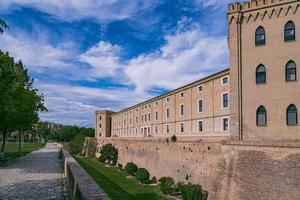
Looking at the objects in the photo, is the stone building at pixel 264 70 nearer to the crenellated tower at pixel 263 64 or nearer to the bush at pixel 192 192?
the crenellated tower at pixel 263 64

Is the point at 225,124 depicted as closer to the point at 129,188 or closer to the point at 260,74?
the point at 129,188

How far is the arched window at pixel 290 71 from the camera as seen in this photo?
20219 millimetres

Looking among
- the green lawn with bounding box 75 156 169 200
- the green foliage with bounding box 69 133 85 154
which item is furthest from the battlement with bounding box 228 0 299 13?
the green foliage with bounding box 69 133 85 154

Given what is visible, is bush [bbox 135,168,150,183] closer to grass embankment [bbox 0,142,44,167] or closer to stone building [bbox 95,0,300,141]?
grass embankment [bbox 0,142,44,167]

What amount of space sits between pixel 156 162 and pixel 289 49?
16327mm

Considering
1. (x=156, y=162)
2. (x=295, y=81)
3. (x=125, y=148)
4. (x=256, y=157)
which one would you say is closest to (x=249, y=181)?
(x=256, y=157)

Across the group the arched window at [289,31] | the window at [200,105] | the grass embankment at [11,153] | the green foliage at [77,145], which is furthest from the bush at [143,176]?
the green foliage at [77,145]

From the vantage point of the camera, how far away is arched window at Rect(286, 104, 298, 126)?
1997 centimetres

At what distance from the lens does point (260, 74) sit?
21.4m

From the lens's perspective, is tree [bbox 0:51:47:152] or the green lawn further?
tree [bbox 0:51:47:152]

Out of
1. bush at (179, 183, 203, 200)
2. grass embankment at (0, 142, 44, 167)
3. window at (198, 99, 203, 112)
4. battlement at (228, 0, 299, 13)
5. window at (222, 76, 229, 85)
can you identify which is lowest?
bush at (179, 183, 203, 200)

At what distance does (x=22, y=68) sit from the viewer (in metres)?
38.7

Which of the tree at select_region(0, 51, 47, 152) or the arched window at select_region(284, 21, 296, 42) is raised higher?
the arched window at select_region(284, 21, 296, 42)

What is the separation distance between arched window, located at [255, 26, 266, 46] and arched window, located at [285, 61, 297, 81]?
80.5 inches
